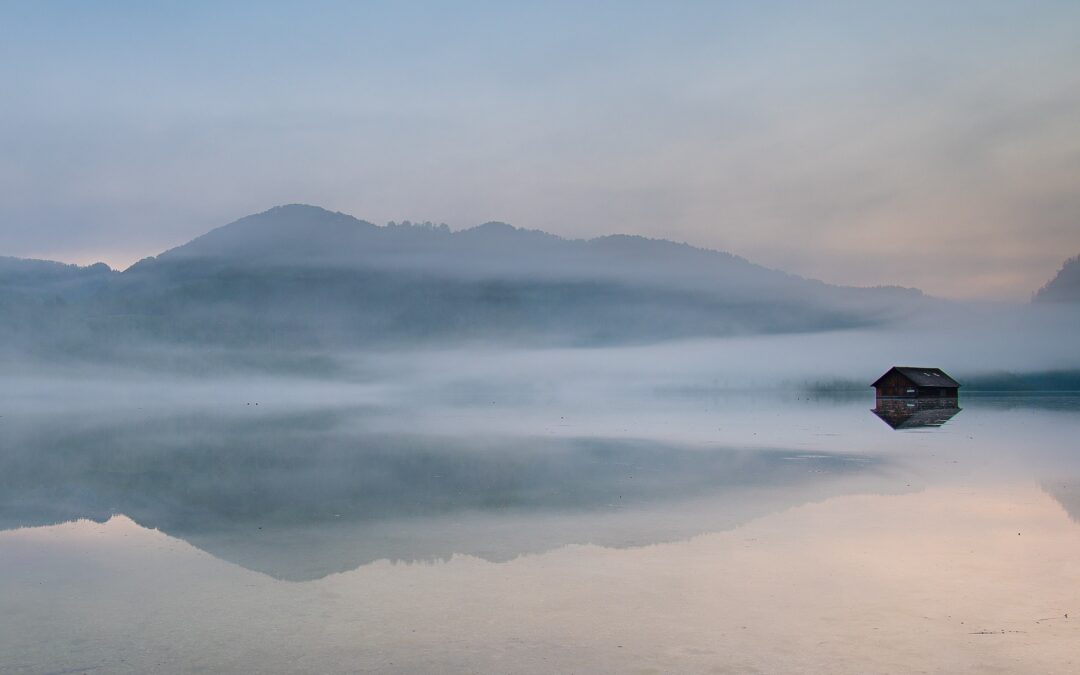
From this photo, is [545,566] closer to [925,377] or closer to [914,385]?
[914,385]

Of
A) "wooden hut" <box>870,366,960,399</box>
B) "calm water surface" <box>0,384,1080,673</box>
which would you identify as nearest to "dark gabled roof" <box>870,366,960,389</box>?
"wooden hut" <box>870,366,960,399</box>

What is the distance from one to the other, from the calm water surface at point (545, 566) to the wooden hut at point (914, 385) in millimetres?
76410

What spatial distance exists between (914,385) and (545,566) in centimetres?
9797

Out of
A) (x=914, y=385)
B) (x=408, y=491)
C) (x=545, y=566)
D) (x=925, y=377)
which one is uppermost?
(x=925, y=377)

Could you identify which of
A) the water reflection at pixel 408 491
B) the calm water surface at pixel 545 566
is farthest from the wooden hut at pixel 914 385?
the calm water surface at pixel 545 566


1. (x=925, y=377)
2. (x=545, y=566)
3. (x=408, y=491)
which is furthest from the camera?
(x=925, y=377)

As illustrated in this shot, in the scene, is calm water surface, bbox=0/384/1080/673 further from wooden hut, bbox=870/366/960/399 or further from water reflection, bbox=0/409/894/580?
wooden hut, bbox=870/366/960/399

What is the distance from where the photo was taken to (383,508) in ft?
68.9

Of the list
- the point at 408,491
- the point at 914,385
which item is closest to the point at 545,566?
the point at 408,491

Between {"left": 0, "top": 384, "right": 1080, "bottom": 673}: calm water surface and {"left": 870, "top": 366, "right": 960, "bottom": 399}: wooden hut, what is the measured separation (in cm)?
7641

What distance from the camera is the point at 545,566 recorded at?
14.6 m

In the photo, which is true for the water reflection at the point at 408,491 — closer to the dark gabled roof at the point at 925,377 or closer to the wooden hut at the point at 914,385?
the dark gabled roof at the point at 925,377

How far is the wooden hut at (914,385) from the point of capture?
10275cm

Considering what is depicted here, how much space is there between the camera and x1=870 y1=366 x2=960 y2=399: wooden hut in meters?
103
